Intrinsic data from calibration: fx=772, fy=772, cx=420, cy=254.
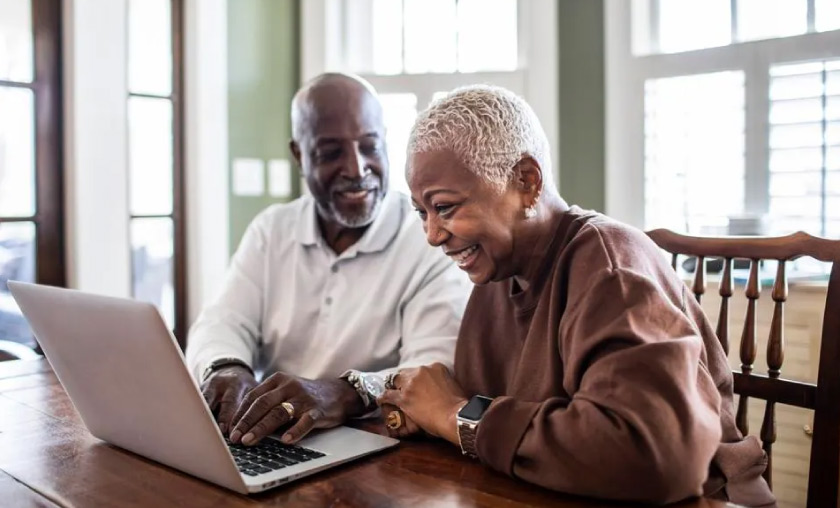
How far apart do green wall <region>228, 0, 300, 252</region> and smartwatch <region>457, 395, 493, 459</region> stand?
2036 mm

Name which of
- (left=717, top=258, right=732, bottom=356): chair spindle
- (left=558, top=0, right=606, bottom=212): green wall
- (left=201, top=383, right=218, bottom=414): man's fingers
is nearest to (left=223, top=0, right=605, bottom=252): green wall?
(left=558, top=0, right=606, bottom=212): green wall

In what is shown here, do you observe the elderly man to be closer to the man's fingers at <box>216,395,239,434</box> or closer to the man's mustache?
the man's mustache

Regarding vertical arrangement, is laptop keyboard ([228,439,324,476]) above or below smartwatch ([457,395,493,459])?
below

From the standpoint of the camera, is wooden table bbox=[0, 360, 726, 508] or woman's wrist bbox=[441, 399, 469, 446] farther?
woman's wrist bbox=[441, 399, 469, 446]

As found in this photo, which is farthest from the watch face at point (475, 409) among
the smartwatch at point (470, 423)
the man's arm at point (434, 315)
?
the man's arm at point (434, 315)

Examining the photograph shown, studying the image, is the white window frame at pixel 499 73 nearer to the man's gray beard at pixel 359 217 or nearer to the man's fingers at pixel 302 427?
the man's gray beard at pixel 359 217

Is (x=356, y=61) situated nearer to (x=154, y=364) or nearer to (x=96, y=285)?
(x=96, y=285)

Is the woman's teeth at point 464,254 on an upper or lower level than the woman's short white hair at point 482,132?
lower

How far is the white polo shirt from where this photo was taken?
1.56 metres

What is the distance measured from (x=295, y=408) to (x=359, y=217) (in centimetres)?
66

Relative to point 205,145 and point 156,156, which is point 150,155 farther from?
point 205,145

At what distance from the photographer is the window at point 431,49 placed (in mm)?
2596

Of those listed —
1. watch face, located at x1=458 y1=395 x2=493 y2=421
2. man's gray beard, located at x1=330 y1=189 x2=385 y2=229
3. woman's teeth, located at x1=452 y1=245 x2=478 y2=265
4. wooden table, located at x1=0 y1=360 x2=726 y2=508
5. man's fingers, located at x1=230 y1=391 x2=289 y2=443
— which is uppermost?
man's gray beard, located at x1=330 y1=189 x2=385 y2=229

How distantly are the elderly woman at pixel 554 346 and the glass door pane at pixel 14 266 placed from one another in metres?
1.68
